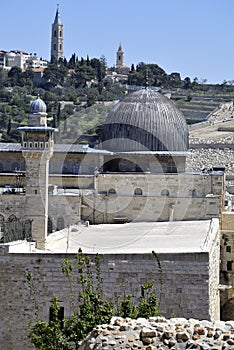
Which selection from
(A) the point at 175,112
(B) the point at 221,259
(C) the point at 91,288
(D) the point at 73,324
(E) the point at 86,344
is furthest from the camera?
(A) the point at 175,112

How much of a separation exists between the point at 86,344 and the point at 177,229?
1170 cm

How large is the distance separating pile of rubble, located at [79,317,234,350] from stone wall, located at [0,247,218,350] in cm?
455

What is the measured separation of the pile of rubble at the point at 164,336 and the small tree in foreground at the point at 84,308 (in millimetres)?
2042

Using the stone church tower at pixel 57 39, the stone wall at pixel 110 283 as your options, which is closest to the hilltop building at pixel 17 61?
the stone church tower at pixel 57 39

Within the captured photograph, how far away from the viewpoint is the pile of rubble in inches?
417

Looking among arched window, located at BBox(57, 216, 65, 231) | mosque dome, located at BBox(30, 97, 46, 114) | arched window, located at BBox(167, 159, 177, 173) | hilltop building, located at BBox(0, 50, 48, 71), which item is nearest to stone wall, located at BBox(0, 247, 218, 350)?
mosque dome, located at BBox(30, 97, 46, 114)

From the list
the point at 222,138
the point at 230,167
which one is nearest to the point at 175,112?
the point at 230,167

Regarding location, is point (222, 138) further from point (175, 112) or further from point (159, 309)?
point (159, 309)

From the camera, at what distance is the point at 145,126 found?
27.9 m

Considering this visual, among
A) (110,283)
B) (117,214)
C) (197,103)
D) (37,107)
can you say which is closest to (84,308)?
(110,283)

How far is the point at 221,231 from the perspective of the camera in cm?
2347

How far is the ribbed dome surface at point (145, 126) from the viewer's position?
91.3 ft

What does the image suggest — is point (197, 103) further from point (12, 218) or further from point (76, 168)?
point (12, 218)

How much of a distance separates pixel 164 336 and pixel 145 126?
17420 mm
